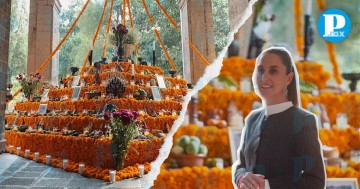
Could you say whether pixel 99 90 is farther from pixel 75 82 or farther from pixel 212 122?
pixel 212 122

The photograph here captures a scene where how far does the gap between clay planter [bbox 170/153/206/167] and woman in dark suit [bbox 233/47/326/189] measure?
0.16 meters

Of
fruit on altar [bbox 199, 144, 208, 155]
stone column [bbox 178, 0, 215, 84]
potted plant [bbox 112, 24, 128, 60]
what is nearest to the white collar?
fruit on altar [bbox 199, 144, 208, 155]

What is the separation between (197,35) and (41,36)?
21.6 feet

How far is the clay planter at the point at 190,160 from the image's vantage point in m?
1.48

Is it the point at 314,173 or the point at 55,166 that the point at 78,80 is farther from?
the point at 314,173

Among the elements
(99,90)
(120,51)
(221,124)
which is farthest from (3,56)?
(221,124)

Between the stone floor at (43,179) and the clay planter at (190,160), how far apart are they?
11.9 feet

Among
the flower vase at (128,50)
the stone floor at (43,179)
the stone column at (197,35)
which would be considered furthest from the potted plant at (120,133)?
the stone column at (197,35)

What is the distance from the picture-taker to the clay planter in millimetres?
1479

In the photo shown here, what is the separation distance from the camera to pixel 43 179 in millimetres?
5500

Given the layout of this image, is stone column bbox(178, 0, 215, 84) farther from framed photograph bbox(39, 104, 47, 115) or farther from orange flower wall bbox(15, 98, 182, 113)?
framed photograph bbox(39, 104, 47, 115)

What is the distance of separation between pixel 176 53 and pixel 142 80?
13252 mm

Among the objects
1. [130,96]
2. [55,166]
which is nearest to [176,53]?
[130,96]

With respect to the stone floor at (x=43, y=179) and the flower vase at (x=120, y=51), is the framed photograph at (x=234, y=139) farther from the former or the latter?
the flower vase at (x=120, y=51)
